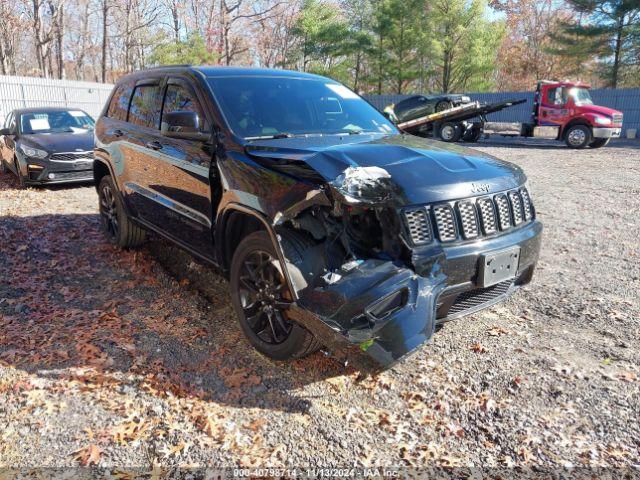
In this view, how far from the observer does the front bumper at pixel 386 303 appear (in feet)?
8.61

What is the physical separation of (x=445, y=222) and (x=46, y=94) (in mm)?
22371

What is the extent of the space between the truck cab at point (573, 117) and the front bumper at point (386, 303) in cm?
1607

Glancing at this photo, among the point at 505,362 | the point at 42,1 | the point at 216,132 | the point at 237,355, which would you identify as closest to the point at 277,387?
the point at 237,355

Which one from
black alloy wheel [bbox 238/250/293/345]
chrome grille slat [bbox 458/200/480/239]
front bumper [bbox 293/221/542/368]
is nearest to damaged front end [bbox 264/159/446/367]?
front bumper [bbox 293/221/542/368]

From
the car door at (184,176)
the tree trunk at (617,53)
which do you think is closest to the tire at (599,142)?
the car door at (184,176)

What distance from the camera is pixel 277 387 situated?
3.20 meters

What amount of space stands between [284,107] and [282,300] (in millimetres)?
1747

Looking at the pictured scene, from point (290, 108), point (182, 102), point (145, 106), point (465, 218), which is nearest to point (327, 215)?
point (465, 218)

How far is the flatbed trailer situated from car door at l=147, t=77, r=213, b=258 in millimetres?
13863

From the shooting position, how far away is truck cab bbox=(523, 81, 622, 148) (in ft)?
53.6

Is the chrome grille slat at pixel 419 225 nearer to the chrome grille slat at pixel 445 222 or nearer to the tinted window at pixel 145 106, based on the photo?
the chrome grille slat at pixel 445 222

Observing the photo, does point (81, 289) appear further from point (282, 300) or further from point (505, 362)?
point (505, 362)

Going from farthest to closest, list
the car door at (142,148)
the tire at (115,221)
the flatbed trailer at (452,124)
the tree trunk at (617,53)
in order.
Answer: the tree trunk at (617,53) → the flatbed trailer at (452,124) → the tire at (115,221) → the car door at (142,148)

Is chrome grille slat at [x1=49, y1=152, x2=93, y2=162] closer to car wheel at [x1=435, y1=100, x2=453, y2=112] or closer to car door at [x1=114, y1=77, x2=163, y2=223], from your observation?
car door at [x1=114, y1=77, x2=163, y2=223]
